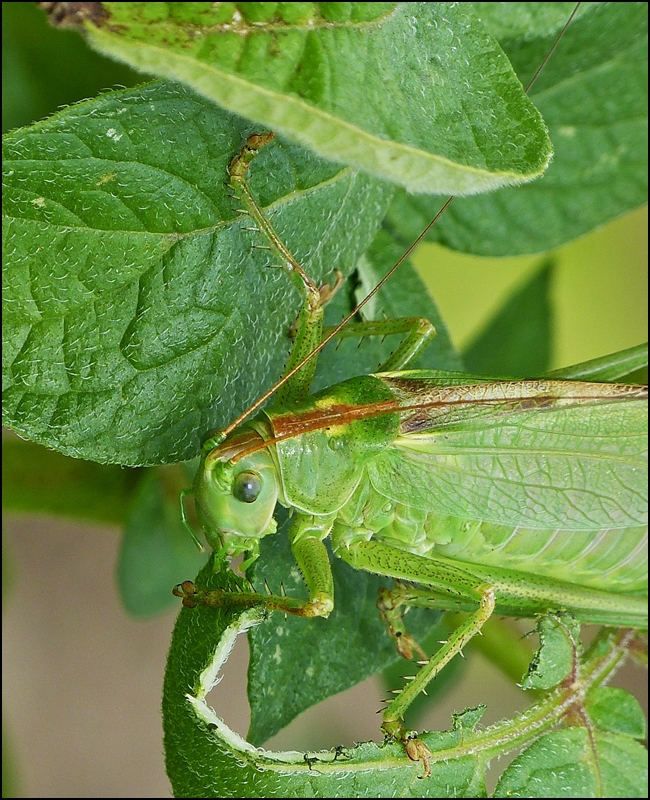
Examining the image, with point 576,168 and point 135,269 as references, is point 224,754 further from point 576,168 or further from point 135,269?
point 576,168

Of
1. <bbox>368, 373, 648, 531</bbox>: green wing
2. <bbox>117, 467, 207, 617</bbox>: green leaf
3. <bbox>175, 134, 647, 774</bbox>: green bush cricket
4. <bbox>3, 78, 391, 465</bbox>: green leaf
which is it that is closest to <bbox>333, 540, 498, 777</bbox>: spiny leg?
<bbox>175, 134, 647, 774</bbox>: green bush cricket

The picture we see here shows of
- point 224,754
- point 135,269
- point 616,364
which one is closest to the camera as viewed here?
point 135,269

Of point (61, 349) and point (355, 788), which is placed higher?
point (61, 349)

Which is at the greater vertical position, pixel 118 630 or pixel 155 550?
pixel 155 550

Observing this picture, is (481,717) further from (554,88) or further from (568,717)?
(554,88)

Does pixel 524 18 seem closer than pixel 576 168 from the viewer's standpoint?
Yes

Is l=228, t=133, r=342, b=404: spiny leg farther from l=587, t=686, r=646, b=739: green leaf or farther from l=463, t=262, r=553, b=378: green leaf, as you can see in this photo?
l=463, t=262, r=553, b=378: green leaf

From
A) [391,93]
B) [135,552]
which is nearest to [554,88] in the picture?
[391,93]

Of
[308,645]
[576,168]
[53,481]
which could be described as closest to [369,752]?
[308,645]
